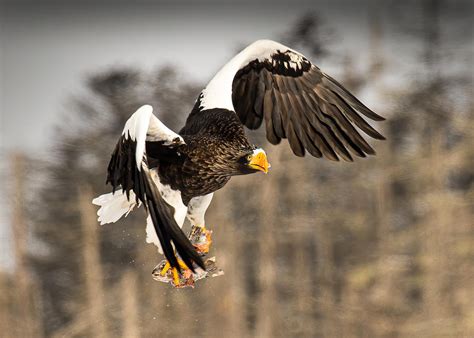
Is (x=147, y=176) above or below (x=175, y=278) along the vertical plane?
above

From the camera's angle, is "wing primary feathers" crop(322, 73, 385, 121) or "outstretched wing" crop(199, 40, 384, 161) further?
"outstretched wing" crop(199, 40, 384, 161)

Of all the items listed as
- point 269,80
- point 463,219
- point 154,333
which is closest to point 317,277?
point 463,219

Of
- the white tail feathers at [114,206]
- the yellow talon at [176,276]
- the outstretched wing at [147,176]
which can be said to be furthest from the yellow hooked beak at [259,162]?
the white tail feathers at [114,206]

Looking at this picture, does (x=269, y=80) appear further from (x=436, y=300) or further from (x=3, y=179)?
(x=436, y=300)

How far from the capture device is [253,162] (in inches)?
280

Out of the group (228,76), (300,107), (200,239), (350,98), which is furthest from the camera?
(300,107)

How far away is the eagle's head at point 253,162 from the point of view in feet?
23.3

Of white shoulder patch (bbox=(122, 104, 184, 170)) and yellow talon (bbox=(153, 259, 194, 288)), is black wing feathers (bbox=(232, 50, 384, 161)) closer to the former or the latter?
white shoulder patch (bbox=(122, 104, 184, 170))

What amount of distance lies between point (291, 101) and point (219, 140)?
0.90 m

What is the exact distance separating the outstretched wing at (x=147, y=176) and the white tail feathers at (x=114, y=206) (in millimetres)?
299

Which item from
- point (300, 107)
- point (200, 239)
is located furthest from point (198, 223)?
point (300, 107)

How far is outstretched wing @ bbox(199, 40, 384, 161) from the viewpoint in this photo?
7.77 meters

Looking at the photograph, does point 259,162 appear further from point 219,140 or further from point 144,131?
point 144,131

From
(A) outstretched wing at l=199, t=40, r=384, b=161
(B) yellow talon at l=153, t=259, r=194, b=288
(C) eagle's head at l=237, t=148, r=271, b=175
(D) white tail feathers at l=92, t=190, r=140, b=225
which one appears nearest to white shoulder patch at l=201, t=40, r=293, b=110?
(A) outstretched wing at l=199, t=40, r=384, b=161
